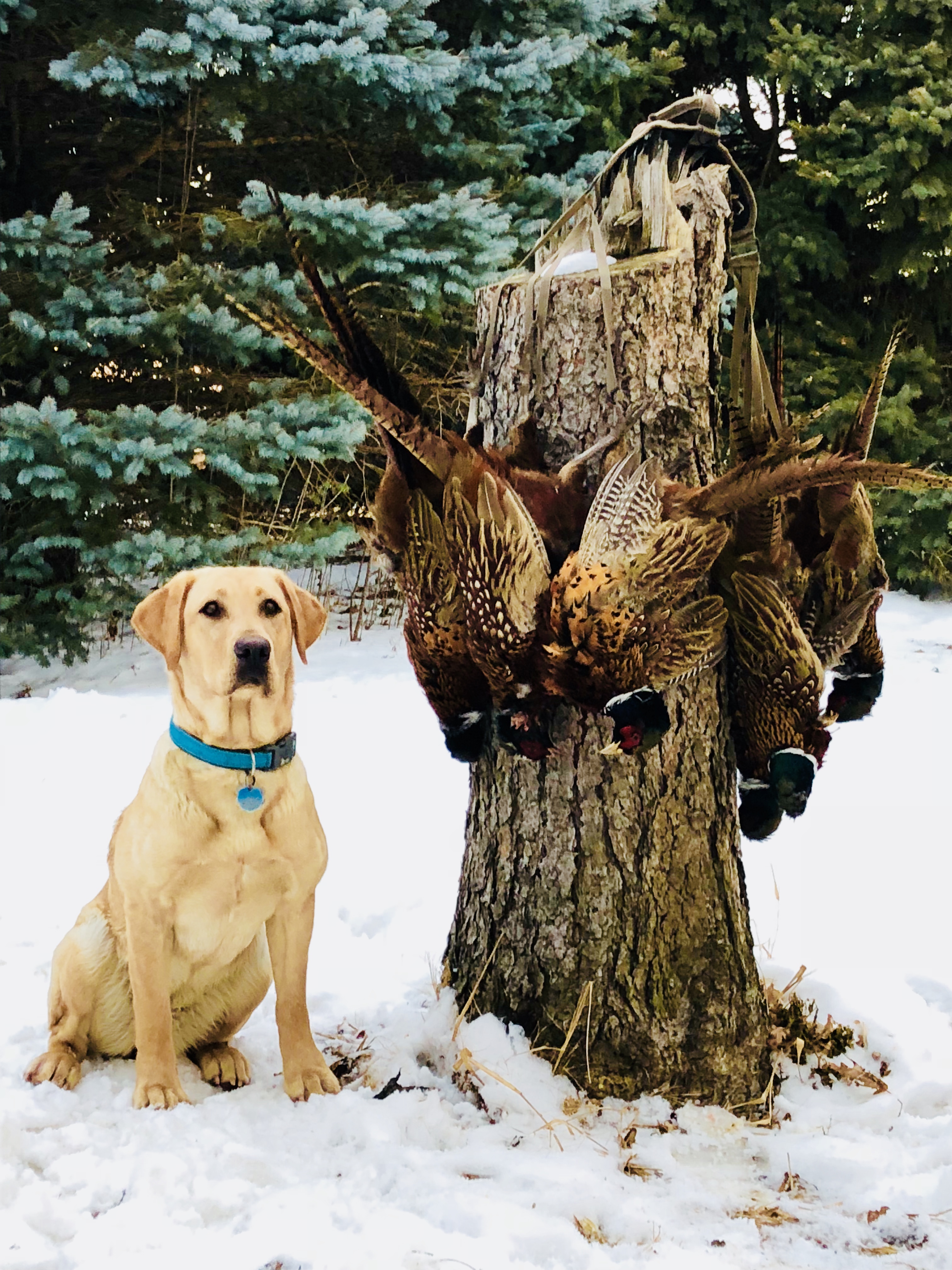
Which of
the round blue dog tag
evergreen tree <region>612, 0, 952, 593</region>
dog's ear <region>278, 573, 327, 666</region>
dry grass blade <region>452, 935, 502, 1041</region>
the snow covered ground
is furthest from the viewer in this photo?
evergreen tree <region>612, 0, 952, 593</region>

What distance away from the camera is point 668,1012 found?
91.9 inches

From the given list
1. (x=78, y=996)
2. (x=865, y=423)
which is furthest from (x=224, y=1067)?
(x=865, y=423)

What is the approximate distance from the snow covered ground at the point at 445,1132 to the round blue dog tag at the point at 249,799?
2.16 ft

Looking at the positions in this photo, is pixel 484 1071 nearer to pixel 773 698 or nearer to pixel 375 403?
pixel 773 698

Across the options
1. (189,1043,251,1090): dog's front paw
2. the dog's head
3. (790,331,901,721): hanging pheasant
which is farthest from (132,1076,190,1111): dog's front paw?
(790,331,901,721): hanging pheasant

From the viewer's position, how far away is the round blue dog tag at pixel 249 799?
2035mm

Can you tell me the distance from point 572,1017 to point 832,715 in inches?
36.3

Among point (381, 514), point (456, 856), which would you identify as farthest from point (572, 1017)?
point (456, 856)

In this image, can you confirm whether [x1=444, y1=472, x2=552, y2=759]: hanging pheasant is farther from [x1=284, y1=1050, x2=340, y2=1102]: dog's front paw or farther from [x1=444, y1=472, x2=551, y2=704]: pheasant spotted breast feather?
[x1=284, y1=1050, x2=340, y2=1102]: dog's front paw

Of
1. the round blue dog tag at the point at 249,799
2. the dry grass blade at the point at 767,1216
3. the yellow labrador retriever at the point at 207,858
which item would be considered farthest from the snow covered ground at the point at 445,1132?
the round blue dog tag at the point at 249,799

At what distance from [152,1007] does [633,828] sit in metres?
1.12

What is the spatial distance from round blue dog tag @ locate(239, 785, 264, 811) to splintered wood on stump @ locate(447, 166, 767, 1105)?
59 centimetres

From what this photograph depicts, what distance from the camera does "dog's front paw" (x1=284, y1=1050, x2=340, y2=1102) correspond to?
2225 mm

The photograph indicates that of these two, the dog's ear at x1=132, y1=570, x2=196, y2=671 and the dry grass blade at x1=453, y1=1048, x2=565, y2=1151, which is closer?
the dog's ear at x1=132, y1=570, x2=196, y2=671
